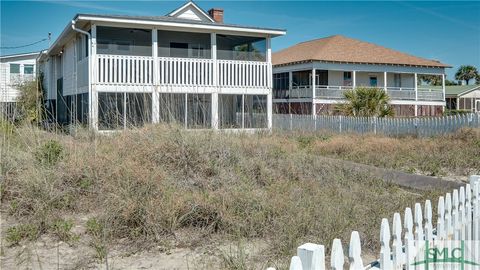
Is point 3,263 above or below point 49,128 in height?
below

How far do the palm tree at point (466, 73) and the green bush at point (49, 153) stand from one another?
315 ft

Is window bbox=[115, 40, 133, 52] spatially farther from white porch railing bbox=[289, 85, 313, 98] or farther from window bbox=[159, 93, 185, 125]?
A: white porch railing bbox=[289, 85, 313, 98]

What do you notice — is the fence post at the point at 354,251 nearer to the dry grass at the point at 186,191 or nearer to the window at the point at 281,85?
the dry grass at the point at 186,191

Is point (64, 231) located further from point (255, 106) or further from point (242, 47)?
point (242, 47)

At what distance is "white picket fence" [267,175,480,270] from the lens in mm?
2420

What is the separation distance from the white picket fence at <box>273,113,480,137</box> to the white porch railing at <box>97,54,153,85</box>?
6095 mm

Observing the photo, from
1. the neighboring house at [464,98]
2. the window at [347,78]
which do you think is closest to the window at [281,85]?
the window at [347,78]

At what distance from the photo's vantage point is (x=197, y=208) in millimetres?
5625

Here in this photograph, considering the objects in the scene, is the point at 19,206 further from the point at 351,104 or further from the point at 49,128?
the point at 351,104

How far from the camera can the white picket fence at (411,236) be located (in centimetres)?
242

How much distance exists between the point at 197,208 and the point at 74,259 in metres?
1.63

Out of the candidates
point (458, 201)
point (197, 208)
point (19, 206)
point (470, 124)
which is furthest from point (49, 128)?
point (470, 124)

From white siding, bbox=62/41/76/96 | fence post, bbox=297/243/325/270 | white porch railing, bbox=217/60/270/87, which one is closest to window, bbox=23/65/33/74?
white siding, bbox=62/41/76/96

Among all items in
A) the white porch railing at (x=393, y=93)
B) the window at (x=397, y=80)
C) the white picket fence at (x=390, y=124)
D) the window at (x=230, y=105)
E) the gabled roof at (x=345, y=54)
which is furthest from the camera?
the window at (x=397, y=80)
